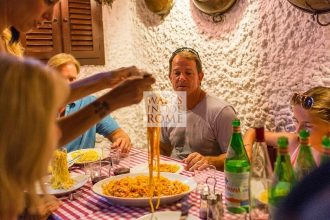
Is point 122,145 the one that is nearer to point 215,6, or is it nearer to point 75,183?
point 75,183

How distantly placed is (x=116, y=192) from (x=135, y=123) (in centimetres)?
268

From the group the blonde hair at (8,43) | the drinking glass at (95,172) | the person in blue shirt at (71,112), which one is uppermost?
the blonde hair at (8,43)

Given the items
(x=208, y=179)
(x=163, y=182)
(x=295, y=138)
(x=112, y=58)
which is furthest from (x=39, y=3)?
(x=112, y=58)

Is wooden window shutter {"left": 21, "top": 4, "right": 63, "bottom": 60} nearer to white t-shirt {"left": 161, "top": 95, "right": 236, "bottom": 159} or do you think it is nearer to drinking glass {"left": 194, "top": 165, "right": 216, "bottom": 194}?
white t-shirt {"left": 161, "top": 95, "right": 236, "bottom": 159}

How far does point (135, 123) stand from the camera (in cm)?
413

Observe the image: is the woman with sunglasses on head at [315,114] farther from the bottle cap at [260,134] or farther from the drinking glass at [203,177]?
the bottle cap at [260,134]

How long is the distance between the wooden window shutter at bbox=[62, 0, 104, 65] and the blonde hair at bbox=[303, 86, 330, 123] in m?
2.57

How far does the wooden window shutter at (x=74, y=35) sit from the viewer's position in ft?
11.1

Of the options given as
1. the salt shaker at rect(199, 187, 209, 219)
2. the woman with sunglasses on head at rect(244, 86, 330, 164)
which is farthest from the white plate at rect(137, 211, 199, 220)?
the woman with sunglasses on head at rect(244, 86, 330, 164)

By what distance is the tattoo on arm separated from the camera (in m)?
1.14

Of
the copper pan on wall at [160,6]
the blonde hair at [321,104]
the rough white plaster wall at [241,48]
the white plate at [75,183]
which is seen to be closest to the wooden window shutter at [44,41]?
the rough white plaster wall at [241,48]

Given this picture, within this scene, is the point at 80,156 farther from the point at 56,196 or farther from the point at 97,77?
the point at 97,77

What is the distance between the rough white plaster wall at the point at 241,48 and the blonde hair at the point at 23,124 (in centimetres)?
198

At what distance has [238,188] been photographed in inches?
47.6
